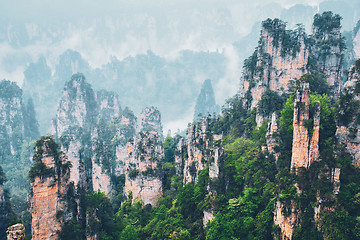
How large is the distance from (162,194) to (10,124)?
7946cm

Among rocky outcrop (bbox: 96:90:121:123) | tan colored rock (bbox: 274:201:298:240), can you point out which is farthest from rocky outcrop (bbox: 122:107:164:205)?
rocky outcrop (bbox: 96:90:121:123)

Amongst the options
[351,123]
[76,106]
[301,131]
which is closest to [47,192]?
[301,131]

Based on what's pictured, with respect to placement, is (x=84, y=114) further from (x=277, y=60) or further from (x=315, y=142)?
(x=315, y=142)

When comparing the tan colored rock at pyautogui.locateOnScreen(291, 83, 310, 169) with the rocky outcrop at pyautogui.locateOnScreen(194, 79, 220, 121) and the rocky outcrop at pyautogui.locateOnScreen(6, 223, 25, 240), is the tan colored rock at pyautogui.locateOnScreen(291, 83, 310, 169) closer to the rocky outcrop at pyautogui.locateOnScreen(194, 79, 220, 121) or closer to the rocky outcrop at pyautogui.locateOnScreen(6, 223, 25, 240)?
the rocky outcrop at pyautogui.locateOnScreen(6, 223, 25, 240)

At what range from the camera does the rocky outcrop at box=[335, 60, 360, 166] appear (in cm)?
2300

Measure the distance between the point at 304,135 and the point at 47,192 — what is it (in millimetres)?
21653

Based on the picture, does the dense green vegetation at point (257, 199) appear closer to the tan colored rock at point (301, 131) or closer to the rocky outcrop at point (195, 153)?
the tan colored rock at point (301, 131)

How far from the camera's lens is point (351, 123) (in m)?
23.6

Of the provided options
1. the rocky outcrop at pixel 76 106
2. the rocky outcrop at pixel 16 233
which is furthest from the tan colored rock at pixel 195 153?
the rocky outcrop at pixel 76 106

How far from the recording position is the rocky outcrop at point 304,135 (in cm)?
2330

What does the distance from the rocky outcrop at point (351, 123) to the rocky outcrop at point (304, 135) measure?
7.12ft

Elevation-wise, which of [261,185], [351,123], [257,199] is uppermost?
[351,123]

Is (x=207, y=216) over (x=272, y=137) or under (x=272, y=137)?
under

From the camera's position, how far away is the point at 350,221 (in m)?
19.6
